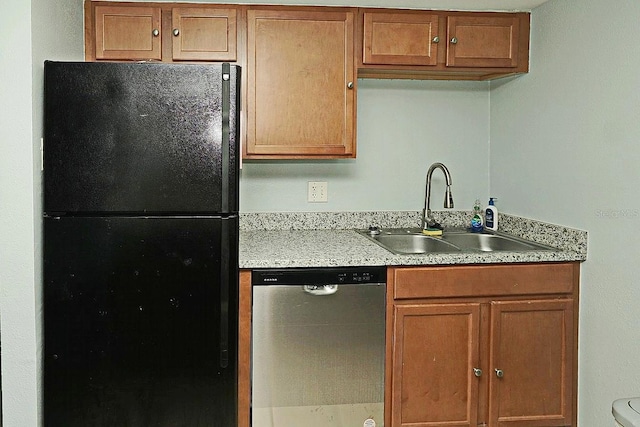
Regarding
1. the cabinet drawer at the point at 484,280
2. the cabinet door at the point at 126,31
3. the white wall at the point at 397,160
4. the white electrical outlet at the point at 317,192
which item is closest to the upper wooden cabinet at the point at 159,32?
the cabinet door at the point at 126,31

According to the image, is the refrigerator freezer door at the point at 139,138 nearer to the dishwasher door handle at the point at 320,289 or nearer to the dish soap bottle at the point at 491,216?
the dishwasher door handle at the point at 320,289

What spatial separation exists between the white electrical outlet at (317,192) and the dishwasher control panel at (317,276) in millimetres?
770

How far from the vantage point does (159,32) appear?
2.73 m

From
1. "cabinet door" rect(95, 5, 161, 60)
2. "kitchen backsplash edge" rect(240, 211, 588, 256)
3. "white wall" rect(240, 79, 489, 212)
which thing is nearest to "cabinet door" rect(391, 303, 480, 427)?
"kitchen backsplash edge" rect(240, 211, 588, 256)

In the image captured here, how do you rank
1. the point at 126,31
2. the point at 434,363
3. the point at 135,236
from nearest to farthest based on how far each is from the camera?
1. the point at 135,236
2. the point at 434,363
3. the point at 126,31

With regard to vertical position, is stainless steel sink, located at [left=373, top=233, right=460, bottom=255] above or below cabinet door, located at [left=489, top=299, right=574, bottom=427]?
above

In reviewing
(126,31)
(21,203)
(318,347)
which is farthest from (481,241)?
(21,203)

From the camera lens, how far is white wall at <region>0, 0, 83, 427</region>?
2047 millimetres

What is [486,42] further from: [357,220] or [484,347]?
[484,347]

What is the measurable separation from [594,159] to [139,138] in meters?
1.69

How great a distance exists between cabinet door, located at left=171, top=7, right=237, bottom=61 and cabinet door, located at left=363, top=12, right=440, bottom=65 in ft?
1.97

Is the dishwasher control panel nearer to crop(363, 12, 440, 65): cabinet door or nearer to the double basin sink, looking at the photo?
the double basin sink

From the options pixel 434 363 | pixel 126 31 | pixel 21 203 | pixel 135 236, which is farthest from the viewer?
pixel 126 31

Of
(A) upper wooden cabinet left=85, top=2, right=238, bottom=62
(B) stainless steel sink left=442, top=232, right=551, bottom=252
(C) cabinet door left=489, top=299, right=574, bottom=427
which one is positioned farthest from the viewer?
(B) stainless steel sink left=442, top=232, right=551, bottom=252
